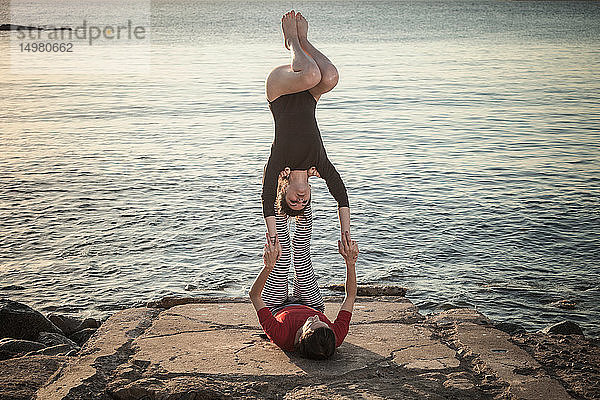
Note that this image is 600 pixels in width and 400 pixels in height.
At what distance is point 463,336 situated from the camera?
5844 mm

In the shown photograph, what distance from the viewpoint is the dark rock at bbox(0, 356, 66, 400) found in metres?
5.02

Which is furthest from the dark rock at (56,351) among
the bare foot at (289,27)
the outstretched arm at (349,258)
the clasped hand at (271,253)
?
the bare foot at (289,27)

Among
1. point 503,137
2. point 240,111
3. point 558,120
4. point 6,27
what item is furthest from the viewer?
point 6,27

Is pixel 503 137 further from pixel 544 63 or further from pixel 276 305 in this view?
pixel 544 63

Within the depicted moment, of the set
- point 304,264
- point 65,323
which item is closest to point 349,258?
point 304,264

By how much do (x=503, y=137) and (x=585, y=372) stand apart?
11.5 meters

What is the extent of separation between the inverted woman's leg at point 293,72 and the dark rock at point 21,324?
3.12 metres

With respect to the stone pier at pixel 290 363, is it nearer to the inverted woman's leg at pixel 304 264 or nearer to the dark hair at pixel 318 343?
the dark hair at pixel 318 343

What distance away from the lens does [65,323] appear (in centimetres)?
727

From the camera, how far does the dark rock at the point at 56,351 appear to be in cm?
608

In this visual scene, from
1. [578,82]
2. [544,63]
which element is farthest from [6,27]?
[578,82]

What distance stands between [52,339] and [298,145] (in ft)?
9.65

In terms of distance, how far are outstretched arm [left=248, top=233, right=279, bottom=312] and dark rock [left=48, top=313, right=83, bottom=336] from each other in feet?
8.65

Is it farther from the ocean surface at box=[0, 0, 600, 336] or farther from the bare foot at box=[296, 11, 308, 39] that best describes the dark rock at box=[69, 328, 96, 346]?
the bare foot at box=[296, 11, 308, 39]
